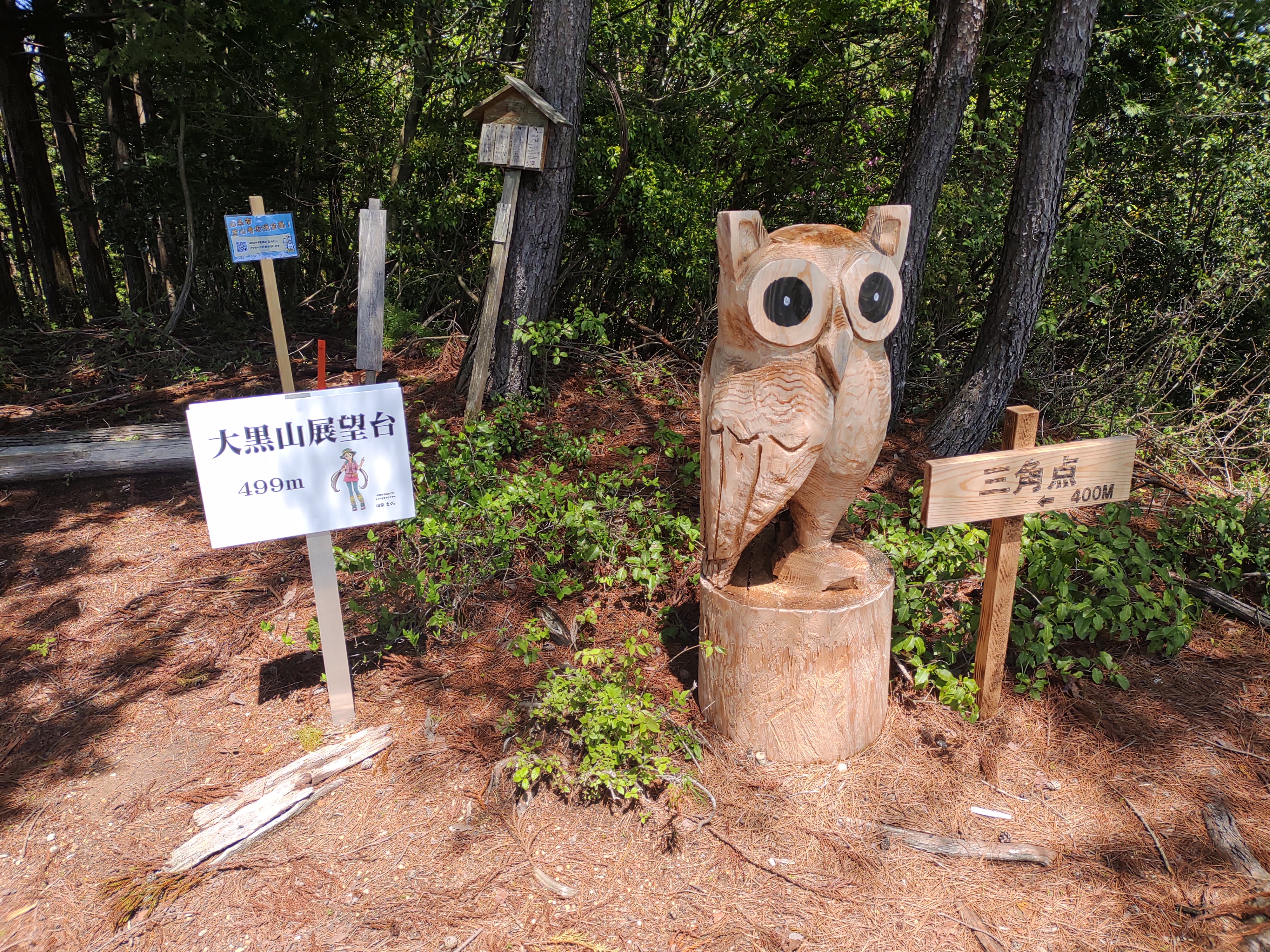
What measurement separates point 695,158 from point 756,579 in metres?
4.38

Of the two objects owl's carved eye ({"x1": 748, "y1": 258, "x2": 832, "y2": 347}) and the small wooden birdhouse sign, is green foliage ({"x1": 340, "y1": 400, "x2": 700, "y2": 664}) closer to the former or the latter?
owl's carved eye ({"x1": 748, "y1": 258, "x2": 832, "y2": 347})

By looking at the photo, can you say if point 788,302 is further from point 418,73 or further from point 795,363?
point 418,73

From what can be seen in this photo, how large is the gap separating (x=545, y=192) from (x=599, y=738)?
150 inches

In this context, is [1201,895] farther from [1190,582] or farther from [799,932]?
[1190,582]

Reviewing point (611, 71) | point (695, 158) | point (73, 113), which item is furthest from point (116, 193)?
point (695, 158)

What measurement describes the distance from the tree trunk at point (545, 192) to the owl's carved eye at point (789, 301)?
309 centimetres

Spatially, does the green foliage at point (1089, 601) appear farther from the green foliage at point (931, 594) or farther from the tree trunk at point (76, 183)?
the tree trunk at point (76, 183)

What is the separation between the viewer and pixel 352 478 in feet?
9.61

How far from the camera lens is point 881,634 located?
3035 mm

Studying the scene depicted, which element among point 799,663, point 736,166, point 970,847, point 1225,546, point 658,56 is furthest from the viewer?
point 736,166

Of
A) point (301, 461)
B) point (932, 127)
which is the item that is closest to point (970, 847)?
point (301, 461)

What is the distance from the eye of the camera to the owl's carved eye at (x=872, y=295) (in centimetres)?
261

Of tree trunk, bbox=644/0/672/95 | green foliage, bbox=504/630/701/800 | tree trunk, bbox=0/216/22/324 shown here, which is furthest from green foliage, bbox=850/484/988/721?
tree trunk, bbox=0/216/22/324

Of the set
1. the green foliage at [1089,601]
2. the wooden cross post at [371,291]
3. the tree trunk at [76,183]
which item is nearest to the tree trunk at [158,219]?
the tree trunk at [76,183]
